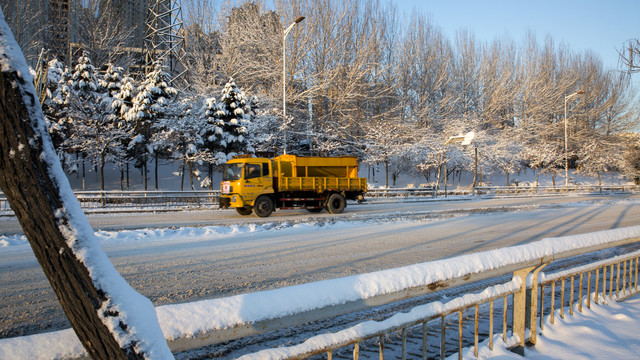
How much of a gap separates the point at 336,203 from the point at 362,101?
2476cm

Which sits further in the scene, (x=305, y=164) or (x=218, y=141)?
(x=218, y=141)

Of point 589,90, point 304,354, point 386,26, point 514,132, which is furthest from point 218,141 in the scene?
point 589,90

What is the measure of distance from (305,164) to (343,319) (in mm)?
15156

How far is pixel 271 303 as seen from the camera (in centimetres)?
181

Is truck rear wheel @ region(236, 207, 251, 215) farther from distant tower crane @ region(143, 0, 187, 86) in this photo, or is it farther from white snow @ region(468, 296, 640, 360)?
distant tower crane @ region(143, 0, 187, 86)

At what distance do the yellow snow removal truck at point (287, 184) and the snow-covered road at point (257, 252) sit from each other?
2.68m

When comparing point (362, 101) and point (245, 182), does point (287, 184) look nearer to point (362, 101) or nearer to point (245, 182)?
point (245, 182)

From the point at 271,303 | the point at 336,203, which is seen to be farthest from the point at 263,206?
the point at 271,303

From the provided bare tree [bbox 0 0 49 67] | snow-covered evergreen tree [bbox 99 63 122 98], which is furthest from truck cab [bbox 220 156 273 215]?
snow-covered evergreen tree [bbox 99 63 122 98]

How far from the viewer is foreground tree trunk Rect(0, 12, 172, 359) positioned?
1.43 meters

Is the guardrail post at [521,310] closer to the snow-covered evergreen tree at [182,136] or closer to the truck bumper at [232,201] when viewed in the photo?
the truck bumper at [232,201]

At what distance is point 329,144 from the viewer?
35312mm

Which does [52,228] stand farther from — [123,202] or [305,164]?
[123,202]

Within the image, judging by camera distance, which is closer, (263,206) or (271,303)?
(271,303)
